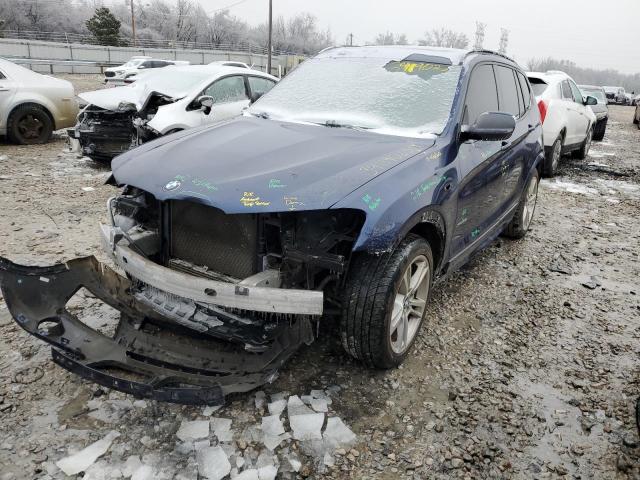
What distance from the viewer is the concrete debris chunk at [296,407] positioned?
267 cm

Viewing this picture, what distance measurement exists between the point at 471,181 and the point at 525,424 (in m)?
1.57

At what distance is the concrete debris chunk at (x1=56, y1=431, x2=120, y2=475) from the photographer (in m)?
2.25

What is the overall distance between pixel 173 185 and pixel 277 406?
129 centimetres

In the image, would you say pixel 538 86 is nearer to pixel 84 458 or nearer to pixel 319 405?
pixel 319 405

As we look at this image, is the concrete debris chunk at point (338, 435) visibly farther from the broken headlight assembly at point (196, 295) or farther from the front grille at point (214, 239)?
the front grille at point (214, 239)

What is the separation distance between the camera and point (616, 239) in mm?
5840

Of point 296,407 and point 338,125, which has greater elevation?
point 338,125

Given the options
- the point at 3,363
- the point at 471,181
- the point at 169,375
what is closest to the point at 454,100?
the point at 471,181

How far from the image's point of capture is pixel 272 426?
2572 mm

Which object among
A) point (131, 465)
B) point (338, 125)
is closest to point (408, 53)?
point (338, 125)

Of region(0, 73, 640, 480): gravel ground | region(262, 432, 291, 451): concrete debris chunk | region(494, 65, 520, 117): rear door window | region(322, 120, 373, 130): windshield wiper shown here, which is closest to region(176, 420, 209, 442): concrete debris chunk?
region(0, 73, 640, 480): gravel ground

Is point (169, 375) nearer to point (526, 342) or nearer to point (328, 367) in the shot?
point (328, 367)

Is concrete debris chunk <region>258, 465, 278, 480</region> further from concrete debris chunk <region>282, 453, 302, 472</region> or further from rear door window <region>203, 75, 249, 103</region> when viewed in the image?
rear door window <region>203, 75, 249, 103</region>

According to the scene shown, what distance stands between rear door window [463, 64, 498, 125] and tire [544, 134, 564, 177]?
488cm
